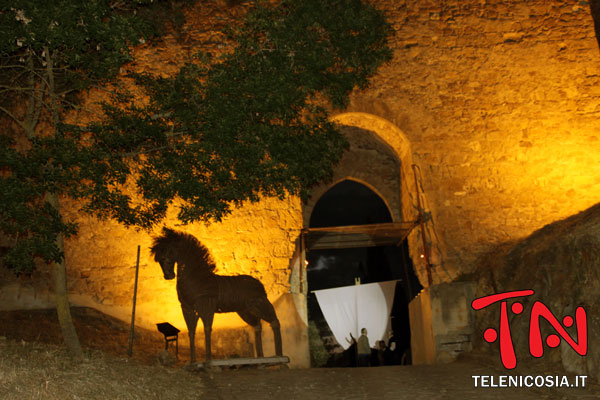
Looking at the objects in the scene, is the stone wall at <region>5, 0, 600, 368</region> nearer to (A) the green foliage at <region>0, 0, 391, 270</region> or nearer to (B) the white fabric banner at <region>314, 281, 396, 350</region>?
(A) the green foliage at <region>0, 0, 391, 270</region>

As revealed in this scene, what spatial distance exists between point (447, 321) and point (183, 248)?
13.2 feet

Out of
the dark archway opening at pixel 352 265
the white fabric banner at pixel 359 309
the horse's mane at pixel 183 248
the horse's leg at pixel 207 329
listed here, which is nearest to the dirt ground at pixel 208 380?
the horse's leg at pixel 207 329

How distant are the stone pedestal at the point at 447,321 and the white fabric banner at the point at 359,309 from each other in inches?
239

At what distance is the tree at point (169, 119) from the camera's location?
468cm

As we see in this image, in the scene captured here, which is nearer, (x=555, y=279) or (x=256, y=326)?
(x=555, y=279)

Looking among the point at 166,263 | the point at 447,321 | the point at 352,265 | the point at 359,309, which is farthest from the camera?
the point at 352,265

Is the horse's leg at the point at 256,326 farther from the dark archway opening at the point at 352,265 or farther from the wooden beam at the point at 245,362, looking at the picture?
the dark archway opening at the point at 352,265

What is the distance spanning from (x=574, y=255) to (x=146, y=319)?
605 centimetres

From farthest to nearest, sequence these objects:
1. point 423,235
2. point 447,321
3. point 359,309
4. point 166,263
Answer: point 359,309, point 423,235, point 447,321, point 166,263

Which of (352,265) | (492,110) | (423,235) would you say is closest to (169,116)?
(423,235)

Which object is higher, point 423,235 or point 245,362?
point 423,235

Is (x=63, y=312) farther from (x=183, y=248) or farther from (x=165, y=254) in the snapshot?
(x=183, y=248)

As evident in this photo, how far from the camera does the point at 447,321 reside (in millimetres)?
7586

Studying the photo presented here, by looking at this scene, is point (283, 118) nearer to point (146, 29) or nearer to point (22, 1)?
point (146, 29)
